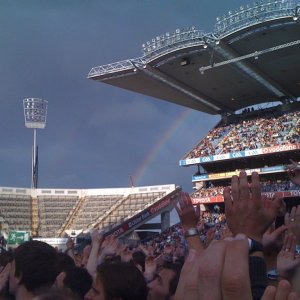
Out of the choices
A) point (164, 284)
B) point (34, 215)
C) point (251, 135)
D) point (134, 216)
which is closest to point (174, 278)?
point (164, 284)

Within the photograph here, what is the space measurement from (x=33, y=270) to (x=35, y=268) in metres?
0.02

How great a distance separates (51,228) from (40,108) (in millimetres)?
16237

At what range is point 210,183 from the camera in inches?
1709

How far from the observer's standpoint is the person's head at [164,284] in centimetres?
420

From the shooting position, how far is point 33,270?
3334 mm

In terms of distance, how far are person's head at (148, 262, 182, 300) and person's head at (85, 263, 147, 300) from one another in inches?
39.8

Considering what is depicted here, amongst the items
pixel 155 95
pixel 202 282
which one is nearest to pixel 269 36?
pixel 155 95

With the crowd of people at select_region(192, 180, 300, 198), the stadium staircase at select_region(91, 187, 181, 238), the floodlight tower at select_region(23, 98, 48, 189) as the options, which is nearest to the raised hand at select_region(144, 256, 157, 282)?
the crowd of people at select_region(192, 180, 300, 198)

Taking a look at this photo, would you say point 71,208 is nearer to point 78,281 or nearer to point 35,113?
point 35,113

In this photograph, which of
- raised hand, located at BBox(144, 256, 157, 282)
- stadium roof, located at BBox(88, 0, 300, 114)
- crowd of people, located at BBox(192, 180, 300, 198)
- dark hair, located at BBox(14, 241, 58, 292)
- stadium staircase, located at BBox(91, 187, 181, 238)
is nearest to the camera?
dark hair, located at BBox(14, 241, 58, 292)

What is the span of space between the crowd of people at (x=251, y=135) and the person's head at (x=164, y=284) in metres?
32.6

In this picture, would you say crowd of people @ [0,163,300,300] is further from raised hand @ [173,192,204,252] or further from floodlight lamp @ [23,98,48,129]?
floodlight lamp @ [23,98,48,129]

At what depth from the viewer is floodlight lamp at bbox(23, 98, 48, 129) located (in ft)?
180

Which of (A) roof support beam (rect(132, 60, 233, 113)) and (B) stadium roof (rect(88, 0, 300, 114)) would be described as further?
(A) roof support beam (rect(132, 60, 233, 113))
